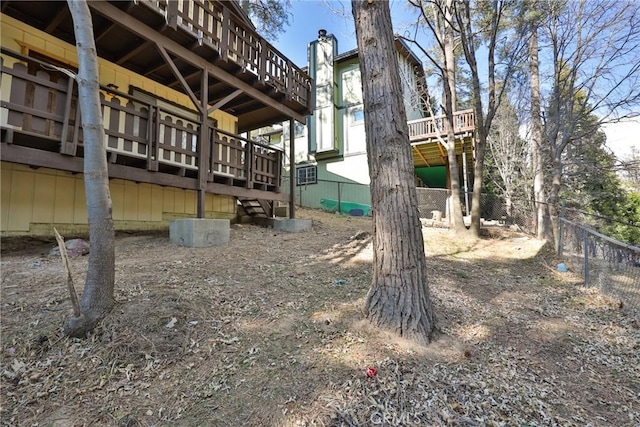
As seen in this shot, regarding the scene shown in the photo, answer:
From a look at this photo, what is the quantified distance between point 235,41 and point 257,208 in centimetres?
417

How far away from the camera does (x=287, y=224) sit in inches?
314

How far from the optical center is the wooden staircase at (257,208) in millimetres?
8633

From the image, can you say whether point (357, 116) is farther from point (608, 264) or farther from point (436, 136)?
point (608, 264)

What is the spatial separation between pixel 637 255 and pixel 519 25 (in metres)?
7.51

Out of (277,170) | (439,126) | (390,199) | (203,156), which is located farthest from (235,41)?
(439,126)

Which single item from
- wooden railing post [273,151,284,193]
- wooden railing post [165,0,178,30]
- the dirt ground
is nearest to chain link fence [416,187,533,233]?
wooden railing post [273,151,284,193]

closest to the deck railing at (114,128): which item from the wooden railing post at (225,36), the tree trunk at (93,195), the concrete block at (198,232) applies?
the tree trunk at (93,195)

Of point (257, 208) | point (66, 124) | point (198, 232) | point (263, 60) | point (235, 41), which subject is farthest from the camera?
point (257, 208)

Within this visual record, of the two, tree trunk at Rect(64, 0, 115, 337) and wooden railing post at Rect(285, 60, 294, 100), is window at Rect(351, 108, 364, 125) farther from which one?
tree trunk at Rect(64, 0, 115, 337)

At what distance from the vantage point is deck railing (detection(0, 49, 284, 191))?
4.04 meters

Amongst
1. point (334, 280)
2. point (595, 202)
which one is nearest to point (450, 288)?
point (334, 280)

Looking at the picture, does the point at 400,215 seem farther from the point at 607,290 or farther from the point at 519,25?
the point at 519,25

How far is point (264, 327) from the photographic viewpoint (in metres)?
2.93

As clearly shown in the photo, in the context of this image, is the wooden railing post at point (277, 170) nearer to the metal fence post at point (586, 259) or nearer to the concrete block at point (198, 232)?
the concrete block at point (198, 232)
